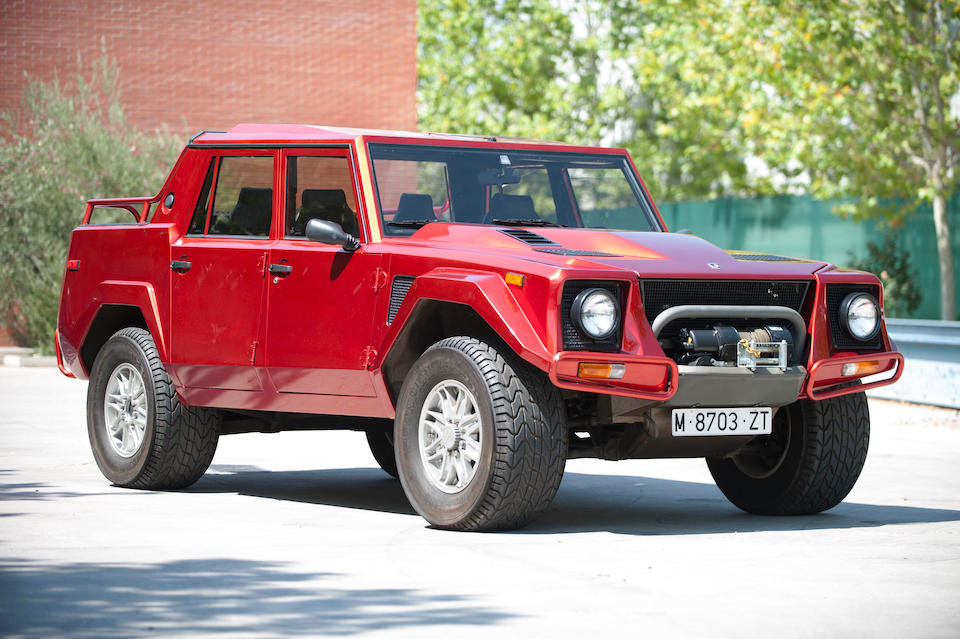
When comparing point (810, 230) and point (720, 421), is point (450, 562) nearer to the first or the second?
point (720, 421)

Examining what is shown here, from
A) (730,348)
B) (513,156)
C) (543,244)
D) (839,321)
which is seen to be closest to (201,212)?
(513,156)

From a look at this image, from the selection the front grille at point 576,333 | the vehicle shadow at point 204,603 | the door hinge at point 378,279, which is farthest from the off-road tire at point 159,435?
the front grille at point 576,333

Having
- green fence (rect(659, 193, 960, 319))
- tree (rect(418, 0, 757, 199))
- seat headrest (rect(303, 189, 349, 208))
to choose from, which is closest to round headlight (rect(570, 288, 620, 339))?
seat headrest (rect(303, 189, 349, 208))

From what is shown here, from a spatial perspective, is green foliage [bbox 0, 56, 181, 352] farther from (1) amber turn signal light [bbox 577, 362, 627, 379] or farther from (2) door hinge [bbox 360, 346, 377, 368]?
(1) amber turn signal light [bbox 577, 362, 627, 379]

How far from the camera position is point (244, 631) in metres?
5.06

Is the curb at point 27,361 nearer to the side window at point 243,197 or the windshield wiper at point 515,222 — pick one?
the side window at point 243,197

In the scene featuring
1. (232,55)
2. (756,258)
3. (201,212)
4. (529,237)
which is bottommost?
(756,258)

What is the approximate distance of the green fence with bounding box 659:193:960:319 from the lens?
74.4ft

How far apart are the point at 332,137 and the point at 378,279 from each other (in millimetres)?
1103

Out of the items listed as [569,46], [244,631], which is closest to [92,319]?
[244,631]

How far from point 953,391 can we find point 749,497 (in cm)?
702

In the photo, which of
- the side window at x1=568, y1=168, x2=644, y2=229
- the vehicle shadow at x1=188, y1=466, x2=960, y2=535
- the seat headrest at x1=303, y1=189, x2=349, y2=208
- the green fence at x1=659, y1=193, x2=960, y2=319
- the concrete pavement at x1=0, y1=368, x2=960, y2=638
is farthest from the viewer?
the green fence at x1=659, y1=193, x2=960, y2=319

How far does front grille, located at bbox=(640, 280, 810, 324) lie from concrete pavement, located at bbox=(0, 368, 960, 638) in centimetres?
110

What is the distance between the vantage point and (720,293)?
24.7 feet
